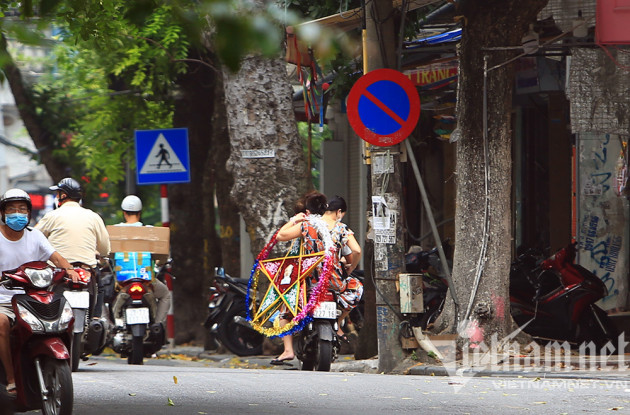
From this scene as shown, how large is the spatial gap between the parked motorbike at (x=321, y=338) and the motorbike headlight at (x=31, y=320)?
4.57 meters

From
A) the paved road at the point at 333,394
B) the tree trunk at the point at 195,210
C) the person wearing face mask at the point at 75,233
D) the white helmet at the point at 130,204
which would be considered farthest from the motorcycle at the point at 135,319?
the tree trunk at the point at 195,210

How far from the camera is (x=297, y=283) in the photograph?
11922 millimetres

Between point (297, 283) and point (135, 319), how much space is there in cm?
222

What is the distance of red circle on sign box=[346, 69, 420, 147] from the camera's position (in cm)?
1149

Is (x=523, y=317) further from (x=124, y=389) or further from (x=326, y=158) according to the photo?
(x=326, y=158)

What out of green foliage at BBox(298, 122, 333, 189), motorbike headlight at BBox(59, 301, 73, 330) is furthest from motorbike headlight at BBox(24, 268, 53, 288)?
green foliage at BBox(298, 122, 333, 189)

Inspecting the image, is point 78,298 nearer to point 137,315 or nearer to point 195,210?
point 137,315

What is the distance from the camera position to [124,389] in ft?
31.1

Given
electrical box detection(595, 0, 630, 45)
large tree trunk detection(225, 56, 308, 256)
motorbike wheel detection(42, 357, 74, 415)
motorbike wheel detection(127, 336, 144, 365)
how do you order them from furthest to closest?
1. large tree trunk detection(225, 56, 308, 256)
2. motorbike wheel detection(127, 336, 144, 365)
3. electrical box detection(595, 0, 630, 45)
4. motorbike wheel detection(42, 357, 74, 415)


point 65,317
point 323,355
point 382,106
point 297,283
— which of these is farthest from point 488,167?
point 65,317

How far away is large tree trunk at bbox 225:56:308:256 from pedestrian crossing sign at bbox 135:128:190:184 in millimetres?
2683

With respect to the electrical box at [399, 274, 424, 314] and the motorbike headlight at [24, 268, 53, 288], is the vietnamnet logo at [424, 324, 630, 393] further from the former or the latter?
the motorbike headlight at [24, 268, 53, 288]

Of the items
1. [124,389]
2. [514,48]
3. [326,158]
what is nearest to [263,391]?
[124,389]

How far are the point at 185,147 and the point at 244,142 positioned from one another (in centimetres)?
293
